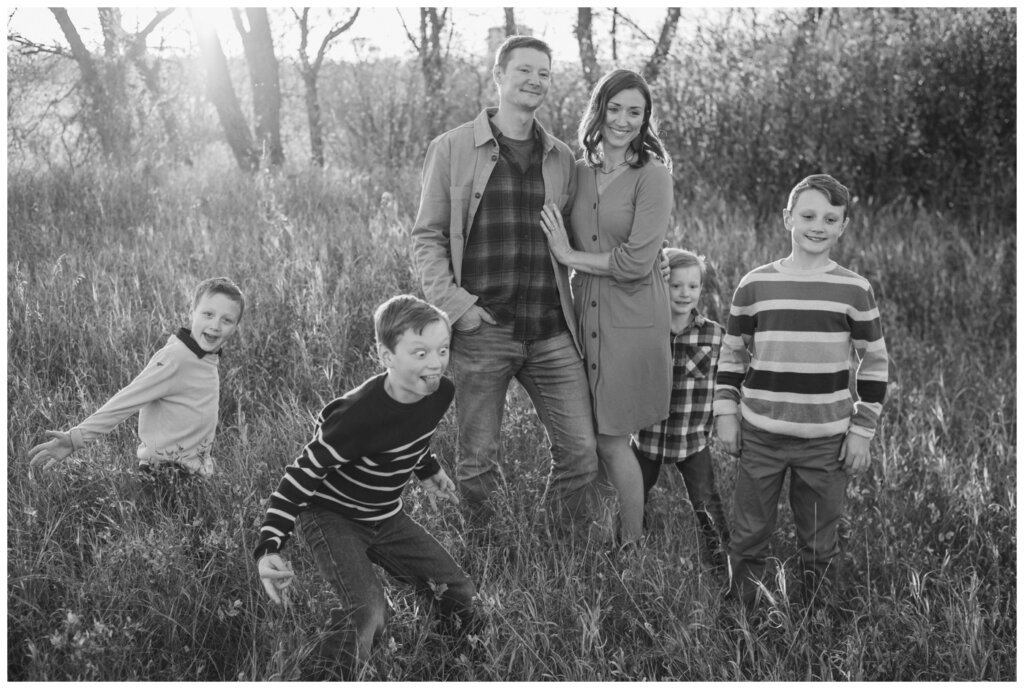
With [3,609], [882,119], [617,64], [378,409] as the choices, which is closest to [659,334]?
[378,409]

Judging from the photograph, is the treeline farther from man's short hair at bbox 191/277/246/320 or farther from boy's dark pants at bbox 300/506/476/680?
→ boy's dark pants at bbox 300/506/476/680

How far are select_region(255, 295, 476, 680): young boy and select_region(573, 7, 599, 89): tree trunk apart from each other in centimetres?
748

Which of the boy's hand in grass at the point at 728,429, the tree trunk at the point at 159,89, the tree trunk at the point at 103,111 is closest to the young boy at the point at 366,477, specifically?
the boy's hand in grass at the point at 728,429

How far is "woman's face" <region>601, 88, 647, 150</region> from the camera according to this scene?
321 centimetres

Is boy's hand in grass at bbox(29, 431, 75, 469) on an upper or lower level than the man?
lower

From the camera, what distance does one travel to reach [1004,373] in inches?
218

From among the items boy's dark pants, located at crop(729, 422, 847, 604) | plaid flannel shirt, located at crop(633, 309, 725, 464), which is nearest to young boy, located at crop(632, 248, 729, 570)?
plaid flannel shirt, located at crop(633, 309, 725, 464)

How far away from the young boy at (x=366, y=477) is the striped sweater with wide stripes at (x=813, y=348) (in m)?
1.15

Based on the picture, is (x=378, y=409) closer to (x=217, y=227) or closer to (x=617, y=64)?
(x=217, y=227)

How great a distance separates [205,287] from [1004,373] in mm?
4871

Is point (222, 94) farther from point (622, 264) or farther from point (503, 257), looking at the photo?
point (622, 264)

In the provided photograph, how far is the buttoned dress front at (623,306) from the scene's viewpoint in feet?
10.7

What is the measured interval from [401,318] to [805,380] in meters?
1.44

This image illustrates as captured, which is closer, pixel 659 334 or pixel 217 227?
pixel 659 334
